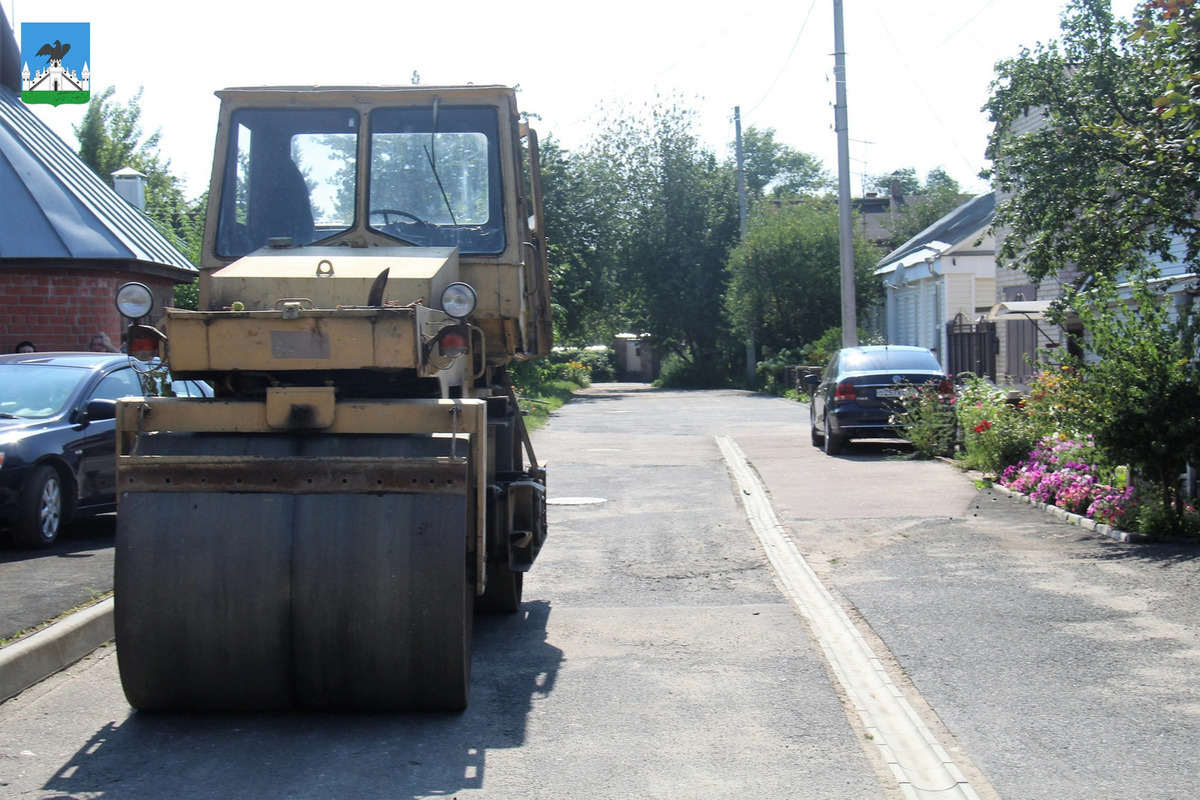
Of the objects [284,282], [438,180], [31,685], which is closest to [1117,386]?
[438,180]

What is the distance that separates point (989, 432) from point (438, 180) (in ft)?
31.2

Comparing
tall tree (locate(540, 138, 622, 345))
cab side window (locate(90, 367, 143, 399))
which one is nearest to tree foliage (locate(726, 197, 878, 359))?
tall tree (locate(540, 138, 622, 345))

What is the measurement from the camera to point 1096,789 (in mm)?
4602

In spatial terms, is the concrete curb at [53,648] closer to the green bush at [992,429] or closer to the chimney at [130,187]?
the green bush at [992,429]

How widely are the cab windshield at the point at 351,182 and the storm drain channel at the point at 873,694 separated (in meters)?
2.99

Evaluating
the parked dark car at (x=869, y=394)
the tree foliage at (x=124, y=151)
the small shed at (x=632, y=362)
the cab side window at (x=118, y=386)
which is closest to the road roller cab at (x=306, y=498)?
the cab side window at (x=118, y=386)

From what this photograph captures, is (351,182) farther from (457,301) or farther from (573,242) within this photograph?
(573,242)

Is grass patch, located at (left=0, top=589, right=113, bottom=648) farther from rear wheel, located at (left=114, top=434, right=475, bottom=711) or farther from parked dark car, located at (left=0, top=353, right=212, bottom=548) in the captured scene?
parked dark car, located at (left=0, top=353, right=212, bottom=548)

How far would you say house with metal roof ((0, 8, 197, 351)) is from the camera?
655 inches

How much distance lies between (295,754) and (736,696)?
2.13 metres

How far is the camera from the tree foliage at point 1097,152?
10.4m

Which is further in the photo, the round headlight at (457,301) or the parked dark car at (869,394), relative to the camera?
the parked dark car at (869,394)

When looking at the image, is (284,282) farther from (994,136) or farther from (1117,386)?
(994,136)

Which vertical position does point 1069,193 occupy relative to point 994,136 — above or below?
below
